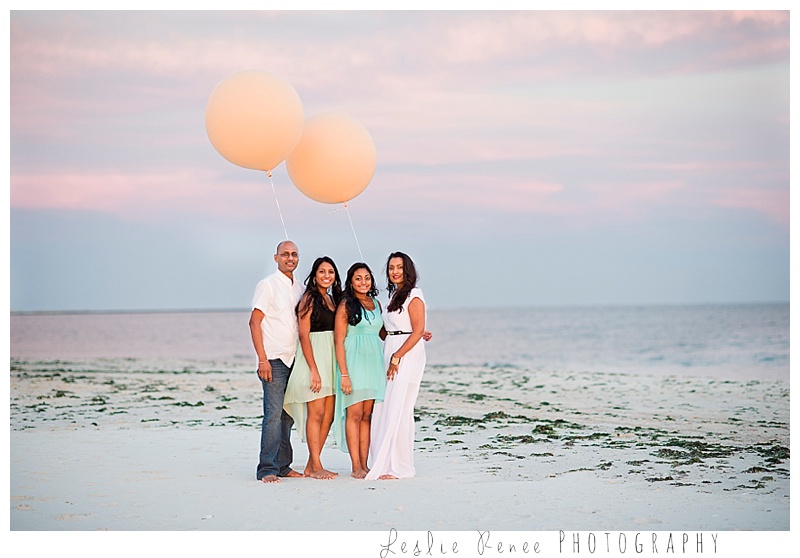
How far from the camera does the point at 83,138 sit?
15.8m

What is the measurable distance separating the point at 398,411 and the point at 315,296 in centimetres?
84

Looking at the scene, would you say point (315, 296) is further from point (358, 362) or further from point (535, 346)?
point (535, 346)

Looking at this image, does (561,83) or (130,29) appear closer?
(130,29)

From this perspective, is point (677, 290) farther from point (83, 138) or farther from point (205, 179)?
point (83, 138)

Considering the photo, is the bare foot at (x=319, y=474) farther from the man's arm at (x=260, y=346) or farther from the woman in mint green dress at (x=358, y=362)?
the man's arm at (x=260, y=346)

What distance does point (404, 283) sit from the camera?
5.55 metres

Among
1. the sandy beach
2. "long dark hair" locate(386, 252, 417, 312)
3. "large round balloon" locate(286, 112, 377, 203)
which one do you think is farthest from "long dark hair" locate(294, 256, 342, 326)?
the sandy beach

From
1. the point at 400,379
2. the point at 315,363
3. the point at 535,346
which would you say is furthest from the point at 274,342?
the point at 535,346

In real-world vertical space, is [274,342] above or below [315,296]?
below

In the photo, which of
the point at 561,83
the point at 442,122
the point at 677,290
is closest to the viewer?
the point at 561,83

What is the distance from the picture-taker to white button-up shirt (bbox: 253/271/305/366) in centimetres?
545
